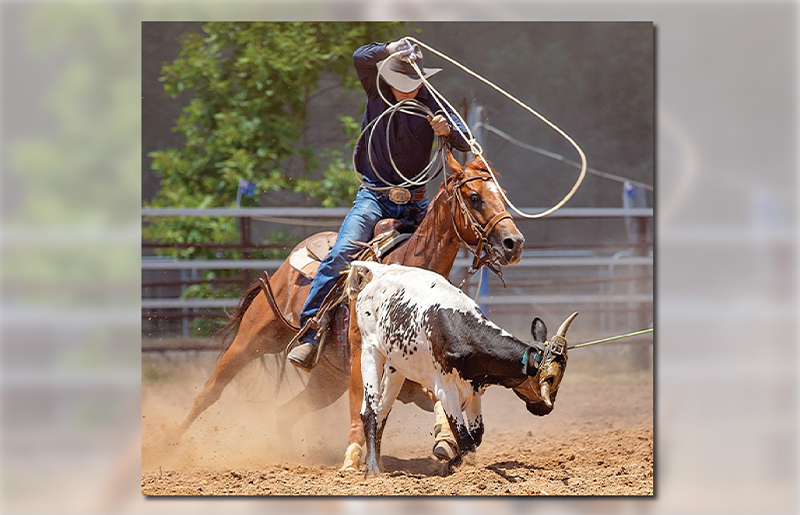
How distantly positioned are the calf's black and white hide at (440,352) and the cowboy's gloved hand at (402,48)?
1.00 metres

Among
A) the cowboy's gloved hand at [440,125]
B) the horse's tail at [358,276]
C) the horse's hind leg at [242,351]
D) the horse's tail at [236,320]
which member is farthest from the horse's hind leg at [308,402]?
the cowboy's gloved hand at [440,125]

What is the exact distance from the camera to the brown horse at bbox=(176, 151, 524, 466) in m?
4.23

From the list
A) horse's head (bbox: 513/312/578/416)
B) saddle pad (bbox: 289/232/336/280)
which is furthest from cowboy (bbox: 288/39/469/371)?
horse's head (bbox: 513/312/578/416)

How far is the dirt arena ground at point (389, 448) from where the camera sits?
4422 mm

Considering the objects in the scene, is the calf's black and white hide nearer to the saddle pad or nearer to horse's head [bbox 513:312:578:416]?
horse's head [bbox 513:312:578:416]

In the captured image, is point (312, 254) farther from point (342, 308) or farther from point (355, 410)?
point (355, 410)

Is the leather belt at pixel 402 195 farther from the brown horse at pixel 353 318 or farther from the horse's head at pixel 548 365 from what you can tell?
the horse's head at pixel 548 365

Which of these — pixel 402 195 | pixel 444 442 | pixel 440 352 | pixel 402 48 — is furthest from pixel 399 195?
pixel 444 442

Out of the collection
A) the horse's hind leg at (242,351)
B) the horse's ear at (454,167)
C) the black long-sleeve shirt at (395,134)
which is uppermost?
the black long-sleeve shirt at (395,134)

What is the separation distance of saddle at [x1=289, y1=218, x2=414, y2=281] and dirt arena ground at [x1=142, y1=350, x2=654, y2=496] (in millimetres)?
825
